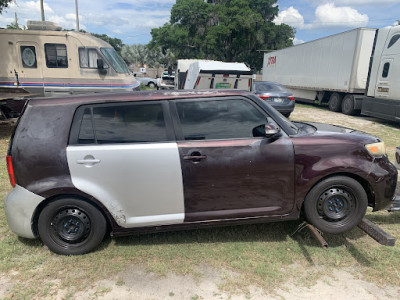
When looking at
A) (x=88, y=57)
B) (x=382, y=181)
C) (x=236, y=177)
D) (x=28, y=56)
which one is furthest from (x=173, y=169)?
(x=28, y=56)

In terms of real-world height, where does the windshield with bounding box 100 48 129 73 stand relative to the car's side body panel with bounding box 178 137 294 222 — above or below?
above

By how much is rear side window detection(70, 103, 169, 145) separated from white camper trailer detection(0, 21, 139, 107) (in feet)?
23.5

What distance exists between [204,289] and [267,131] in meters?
1.56

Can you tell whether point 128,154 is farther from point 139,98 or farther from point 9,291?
point 9,291

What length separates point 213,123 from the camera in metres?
3.09

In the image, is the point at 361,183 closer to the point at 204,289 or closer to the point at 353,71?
the point at 204,289

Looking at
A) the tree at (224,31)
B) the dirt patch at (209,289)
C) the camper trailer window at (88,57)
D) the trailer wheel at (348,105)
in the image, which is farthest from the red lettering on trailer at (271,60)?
the dirt patch at (209,289)

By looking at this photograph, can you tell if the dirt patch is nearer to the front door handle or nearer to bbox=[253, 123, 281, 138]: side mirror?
the front door handle

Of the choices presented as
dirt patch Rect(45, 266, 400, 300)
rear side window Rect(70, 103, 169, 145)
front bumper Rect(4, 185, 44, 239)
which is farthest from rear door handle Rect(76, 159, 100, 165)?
dirt patch Rect(45, 266, 400, 300)

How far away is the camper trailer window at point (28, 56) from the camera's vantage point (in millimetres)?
9406

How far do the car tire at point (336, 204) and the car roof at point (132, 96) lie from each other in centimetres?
129

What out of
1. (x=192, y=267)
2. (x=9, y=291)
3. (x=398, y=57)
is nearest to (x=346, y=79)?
(x=398, y=57)

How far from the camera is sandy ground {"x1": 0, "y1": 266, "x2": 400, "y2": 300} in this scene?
256 centimetres

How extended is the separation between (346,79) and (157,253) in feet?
45.3
